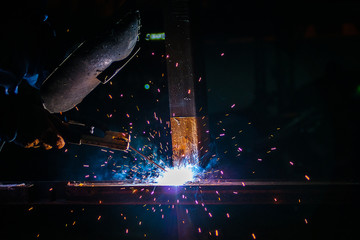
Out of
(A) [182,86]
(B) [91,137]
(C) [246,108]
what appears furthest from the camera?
(C) [246,108]

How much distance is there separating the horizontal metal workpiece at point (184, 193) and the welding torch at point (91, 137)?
0.40m

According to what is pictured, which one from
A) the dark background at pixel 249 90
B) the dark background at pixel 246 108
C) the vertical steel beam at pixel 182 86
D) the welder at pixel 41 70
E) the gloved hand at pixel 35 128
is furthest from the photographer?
the dark background at pixel 249 90

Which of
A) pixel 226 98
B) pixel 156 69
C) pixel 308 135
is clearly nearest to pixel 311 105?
pixel 308 135

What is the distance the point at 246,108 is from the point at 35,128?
20.5 ft

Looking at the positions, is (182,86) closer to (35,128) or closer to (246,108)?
(35,128)

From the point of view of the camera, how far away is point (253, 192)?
2.23 m

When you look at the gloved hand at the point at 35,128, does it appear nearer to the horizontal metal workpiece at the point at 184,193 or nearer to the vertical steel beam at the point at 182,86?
the horizontal metal workpiece at the point at 184,193

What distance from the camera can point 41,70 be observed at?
250 centimetres

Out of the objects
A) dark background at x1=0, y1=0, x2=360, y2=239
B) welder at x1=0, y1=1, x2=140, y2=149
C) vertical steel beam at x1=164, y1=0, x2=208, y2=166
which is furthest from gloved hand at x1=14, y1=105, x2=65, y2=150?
vertical steel beam at x1=164, y1=0, x2=208, y2=166

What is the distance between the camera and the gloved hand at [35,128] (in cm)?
223

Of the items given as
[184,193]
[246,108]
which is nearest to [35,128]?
[184,193]

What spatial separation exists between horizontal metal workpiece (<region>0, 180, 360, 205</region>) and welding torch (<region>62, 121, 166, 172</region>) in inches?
15.8

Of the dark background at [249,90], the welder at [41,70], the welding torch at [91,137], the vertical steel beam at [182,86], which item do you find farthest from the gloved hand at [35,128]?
the vertical steel beam at [182,86]

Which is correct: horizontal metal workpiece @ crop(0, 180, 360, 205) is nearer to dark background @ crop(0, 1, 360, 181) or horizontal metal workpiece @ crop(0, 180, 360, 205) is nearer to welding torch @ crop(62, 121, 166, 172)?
welding torch @ crop(62, 121, 166, 172)
